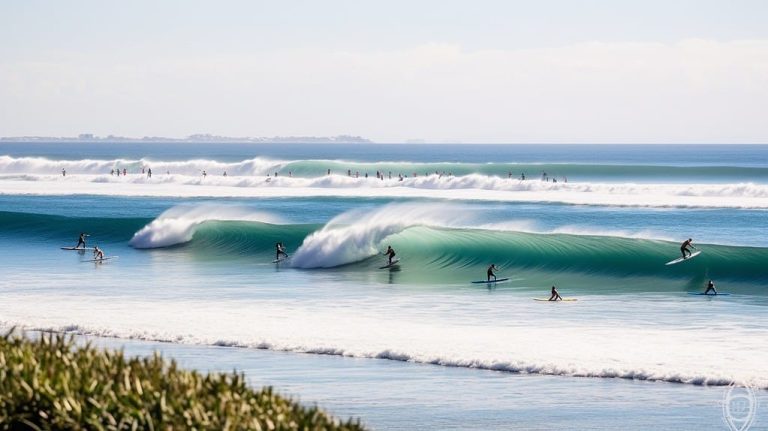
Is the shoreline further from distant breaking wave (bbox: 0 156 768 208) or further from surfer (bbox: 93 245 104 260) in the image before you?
distant breaking wave (bbox: 0 156 768 208)

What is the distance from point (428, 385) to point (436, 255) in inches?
724

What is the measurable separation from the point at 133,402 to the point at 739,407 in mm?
8518

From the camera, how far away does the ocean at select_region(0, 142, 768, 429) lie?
15039 millimetres

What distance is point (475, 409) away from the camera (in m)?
13.8

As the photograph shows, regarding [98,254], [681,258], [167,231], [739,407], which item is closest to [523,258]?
[681,258]

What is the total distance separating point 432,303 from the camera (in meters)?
24.2

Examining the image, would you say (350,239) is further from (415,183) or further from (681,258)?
(415,183)

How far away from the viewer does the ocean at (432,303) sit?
1504 cm

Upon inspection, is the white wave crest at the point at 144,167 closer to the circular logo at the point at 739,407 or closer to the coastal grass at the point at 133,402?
the circular logo at the point at 739,407

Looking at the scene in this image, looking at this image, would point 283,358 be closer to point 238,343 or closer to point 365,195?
point 238,343

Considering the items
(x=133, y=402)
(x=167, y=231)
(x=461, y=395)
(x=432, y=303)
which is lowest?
(x=461, y=395)

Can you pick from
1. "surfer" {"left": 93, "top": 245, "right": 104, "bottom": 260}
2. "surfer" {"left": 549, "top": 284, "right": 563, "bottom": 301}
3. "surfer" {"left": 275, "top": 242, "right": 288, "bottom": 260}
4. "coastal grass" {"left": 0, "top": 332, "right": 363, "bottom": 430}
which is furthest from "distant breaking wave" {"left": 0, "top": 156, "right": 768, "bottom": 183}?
"coastal grass" {"left": 0, "top": 332, "right": 363, "bottom": 430}

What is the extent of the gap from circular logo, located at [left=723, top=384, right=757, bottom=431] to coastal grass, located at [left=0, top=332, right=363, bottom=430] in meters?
6.54

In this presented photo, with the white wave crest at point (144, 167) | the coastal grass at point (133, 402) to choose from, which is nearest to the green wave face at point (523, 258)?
the coastal grass at point (133, 402)
